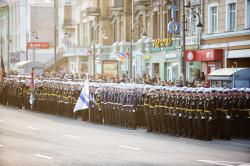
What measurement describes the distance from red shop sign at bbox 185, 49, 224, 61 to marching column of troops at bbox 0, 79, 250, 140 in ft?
35.0

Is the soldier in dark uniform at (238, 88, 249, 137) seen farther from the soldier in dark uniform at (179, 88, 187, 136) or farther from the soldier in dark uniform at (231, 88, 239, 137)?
the soldier in dark uniform at (179, 88, 187, 136)

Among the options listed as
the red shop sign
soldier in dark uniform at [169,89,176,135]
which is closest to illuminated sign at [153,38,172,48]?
the red shop sign

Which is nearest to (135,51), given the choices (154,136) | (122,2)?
(122,2)

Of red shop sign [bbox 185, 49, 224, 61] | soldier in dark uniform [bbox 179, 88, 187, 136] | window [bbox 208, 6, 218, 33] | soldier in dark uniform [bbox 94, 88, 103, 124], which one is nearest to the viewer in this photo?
soldier in dark uniform [bbox 179, 88, 187, 136]

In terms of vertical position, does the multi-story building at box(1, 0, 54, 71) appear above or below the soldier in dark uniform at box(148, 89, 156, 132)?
above

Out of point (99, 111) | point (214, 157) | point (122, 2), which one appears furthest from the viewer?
point (122, 2)

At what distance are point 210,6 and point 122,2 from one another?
2062cm

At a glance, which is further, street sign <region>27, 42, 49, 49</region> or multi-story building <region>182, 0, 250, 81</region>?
street sign <region>27, 42, 49, 49</region>

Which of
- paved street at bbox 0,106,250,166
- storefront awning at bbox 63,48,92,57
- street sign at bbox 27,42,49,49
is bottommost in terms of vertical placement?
paved street at bbox 0,106,250,166

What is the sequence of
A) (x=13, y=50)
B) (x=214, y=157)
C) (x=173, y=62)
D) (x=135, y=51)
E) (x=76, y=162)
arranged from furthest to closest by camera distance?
1. (x=13, y=50)
2. (x=135, y=51)
3. (x=173, y=62)
4. (x=214, y=157)
5. (x=76, y=162)

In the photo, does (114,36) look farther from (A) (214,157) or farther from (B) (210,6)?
(A) (214,157)

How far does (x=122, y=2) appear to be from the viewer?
233 feet

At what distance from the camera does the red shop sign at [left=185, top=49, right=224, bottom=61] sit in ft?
160

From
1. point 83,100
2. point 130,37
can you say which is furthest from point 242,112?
point 130,37
